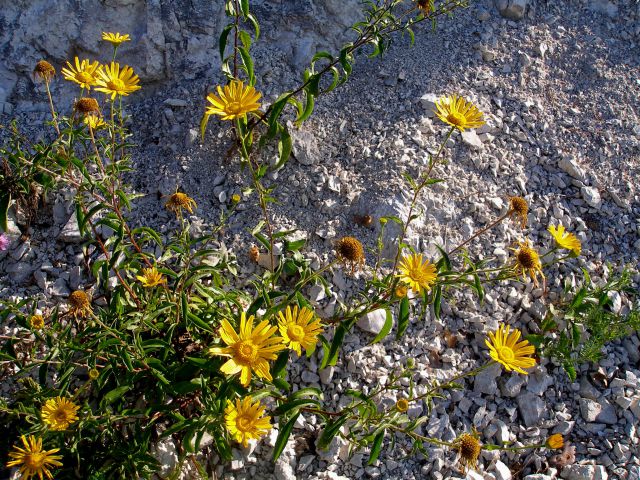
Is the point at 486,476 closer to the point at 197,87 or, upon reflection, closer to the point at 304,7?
the point at 197,87

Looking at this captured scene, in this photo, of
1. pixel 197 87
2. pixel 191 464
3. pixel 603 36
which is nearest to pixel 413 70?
pixel 197 87

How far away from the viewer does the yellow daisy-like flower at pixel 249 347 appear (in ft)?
7.73

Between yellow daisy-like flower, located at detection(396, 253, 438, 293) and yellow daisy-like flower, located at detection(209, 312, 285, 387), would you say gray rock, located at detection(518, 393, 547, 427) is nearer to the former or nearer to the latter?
yellow daisy-like flower, located at detection(396, 253, 438, 293)

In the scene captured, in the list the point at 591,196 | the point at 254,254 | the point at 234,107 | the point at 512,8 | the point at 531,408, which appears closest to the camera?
the point at 234,107

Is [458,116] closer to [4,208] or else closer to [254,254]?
[254,254]

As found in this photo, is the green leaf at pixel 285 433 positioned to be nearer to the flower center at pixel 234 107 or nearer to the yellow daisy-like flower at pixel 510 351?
the yellow daisy-like flower at pixel 510 351

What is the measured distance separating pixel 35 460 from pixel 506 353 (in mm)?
2270

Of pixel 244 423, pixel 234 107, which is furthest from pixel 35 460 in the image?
pixel 234 107

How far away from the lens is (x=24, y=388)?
2928 mm

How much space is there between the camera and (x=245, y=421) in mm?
2529

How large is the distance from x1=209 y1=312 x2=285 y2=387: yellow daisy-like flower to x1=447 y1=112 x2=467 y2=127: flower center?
148 centimetres

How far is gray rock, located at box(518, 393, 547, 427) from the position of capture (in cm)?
336

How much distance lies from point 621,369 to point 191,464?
276 centimetres

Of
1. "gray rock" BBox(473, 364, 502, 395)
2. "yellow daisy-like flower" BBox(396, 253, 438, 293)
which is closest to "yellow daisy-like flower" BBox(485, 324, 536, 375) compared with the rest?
"yellow daisy-like flower" BBox(396, 253, 438, 293)
